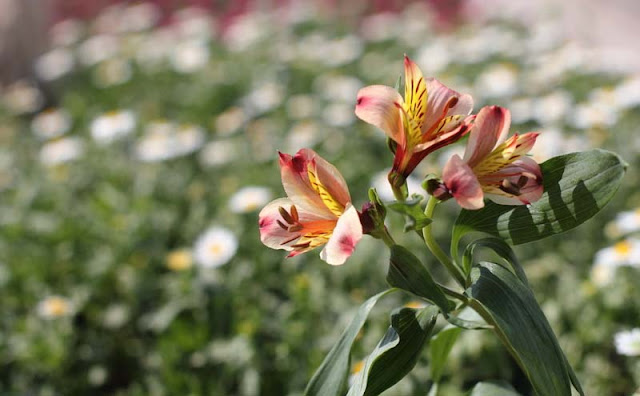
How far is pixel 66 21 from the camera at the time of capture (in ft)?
20.1

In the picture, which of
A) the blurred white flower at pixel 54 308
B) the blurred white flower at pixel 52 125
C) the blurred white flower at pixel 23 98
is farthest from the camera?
the blurred white flower at pixel 23 98

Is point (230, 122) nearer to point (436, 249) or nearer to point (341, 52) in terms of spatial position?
point (341, 52)

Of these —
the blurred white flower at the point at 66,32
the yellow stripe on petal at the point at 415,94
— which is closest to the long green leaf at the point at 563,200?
the yellow stripe on petal at the point at 415,94

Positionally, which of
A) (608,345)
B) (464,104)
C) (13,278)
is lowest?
(608,345)

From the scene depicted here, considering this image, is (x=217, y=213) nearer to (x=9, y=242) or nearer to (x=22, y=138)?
(x=9, y=242)

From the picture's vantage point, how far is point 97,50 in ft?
15.9

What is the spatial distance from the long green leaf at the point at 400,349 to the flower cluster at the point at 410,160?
0.46ft

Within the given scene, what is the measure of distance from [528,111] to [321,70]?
143 cm

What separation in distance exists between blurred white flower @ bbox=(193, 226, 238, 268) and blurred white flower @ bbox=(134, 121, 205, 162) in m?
0.70

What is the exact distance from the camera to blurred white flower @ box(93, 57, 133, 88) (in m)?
→ 4.21

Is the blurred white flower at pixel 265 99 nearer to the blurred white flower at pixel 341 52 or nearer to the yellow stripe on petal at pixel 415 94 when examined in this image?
the blurred white flower at pixel 341 52

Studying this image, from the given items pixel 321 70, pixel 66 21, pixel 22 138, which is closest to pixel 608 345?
pixel 321 70

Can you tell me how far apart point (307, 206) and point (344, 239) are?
3.4 inches

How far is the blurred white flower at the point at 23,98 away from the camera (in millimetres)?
4180
